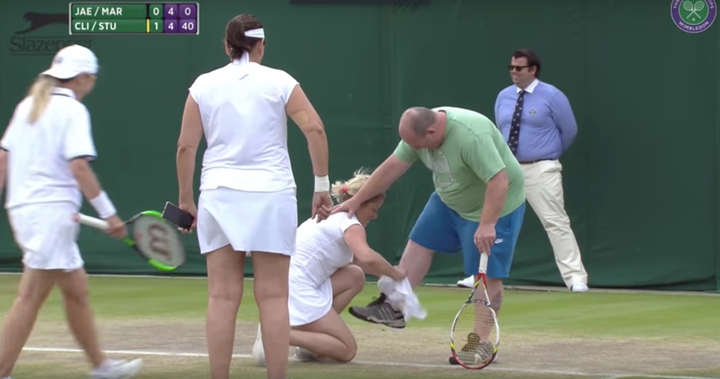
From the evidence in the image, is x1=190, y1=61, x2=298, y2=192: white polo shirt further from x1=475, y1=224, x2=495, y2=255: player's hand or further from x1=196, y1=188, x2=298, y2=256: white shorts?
x1=475, y1=224, x2=495, y2=255: player's hand

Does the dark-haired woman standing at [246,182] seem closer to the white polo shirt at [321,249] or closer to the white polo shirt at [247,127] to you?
the white polo shirt at [247,127]

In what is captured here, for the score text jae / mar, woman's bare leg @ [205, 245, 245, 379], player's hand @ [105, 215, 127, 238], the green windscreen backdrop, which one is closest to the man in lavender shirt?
the green windscreen backdrop

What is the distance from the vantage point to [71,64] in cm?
598

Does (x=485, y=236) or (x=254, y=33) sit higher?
(x=254, y=33)

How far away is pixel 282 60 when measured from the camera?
12.2 meters

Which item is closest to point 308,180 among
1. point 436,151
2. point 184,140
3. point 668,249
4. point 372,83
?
point 372,83

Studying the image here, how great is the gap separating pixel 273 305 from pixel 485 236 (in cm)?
141

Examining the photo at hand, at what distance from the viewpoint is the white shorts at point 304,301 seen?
282 inches

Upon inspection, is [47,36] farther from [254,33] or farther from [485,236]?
[254,33]

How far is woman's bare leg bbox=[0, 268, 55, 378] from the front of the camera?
6.04 meters

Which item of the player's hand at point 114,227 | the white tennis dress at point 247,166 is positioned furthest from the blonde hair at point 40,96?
the white tennis dress at point 247,166

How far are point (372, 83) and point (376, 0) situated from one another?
715mm

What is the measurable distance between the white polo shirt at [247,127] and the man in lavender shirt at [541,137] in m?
5.24

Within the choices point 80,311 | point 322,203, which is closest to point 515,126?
point 322,203
